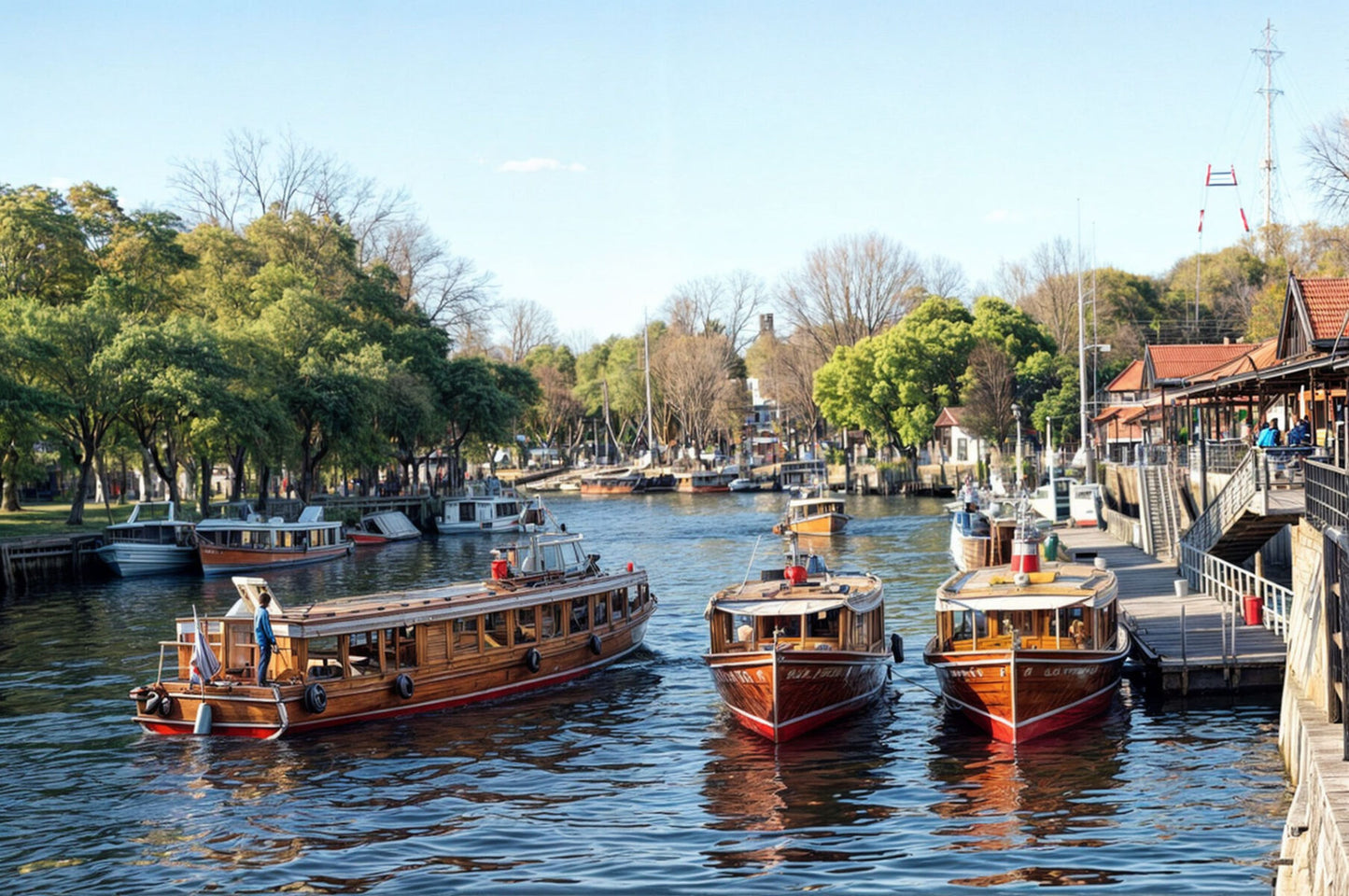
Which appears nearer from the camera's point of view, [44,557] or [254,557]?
[44,557]

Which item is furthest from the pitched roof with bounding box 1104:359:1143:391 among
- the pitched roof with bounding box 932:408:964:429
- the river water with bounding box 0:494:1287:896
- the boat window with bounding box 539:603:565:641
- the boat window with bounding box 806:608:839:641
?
the boat window with bounding box 806:608:839:641

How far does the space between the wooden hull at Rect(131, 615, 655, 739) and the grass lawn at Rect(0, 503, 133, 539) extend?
3406 cm

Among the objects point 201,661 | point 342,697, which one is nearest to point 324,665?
point 342,697

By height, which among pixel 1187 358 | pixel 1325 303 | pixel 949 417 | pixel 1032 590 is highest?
pixel 1325 303

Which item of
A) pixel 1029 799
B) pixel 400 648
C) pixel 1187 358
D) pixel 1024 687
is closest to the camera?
pixel 1029 799

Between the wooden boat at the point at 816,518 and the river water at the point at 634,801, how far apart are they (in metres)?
36.9

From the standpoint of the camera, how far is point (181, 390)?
56438 mm

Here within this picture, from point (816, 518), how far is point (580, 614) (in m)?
38.4

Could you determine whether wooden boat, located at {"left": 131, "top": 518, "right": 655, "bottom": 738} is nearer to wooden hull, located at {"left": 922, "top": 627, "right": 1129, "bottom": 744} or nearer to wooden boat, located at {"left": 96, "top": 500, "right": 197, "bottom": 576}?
wooden hull, located at {"left": 922, "top": 627, "right": 1129, "bottom": 744}

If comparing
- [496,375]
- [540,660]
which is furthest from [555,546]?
[496,375]

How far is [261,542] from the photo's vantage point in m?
58.2

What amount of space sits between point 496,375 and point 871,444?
3929 cm

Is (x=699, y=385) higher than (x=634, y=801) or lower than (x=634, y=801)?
higher

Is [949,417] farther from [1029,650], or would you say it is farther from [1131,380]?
[1029,650]
